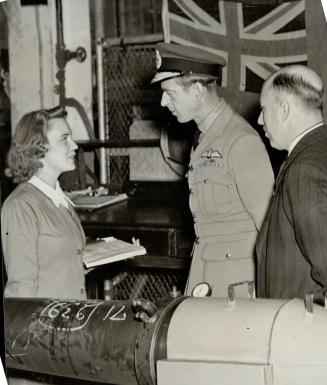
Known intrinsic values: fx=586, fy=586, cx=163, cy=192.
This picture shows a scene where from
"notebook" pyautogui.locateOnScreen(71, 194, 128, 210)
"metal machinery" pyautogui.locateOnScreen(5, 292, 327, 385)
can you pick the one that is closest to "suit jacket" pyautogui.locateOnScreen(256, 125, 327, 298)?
"metal machinery" pyautogui.locateOnScreen(5, 292, 327, 385)

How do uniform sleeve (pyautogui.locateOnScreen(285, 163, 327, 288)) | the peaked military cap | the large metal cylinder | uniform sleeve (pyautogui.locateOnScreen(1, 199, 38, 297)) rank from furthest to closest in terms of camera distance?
the peaked military cap
uniform sleeve (pyautogui.locateOnScreen(1, 199, 38, 297))
uniform sleeve (pyautogui.locateOnScreen(285, 163, 327, 288))
the large metal cylinder

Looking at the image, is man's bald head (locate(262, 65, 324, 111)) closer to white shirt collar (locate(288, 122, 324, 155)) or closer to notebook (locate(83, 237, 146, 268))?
white shirt collar (locate(288, 122, 324, 155))

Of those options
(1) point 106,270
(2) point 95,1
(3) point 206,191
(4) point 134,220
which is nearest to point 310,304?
(3) point 206,191

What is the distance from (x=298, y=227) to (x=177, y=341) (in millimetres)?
432

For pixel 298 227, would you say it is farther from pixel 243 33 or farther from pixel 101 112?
pixel 101 112

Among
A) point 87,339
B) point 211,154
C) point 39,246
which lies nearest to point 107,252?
point 39,246

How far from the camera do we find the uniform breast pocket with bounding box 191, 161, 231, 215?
2.11 m

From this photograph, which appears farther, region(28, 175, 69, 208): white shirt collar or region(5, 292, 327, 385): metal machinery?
region(28, 175, 69, 208): white shirt collar

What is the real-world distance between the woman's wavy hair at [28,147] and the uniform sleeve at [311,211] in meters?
0.98

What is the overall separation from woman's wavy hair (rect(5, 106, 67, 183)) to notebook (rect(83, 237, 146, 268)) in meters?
0.37

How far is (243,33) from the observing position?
8.18 ft

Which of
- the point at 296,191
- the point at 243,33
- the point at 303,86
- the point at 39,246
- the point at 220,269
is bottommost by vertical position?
the point at 220,269

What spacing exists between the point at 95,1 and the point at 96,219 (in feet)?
4.78

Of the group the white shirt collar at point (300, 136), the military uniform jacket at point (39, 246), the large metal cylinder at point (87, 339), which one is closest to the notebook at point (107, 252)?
the military uniform jacket at point (39, 246)
